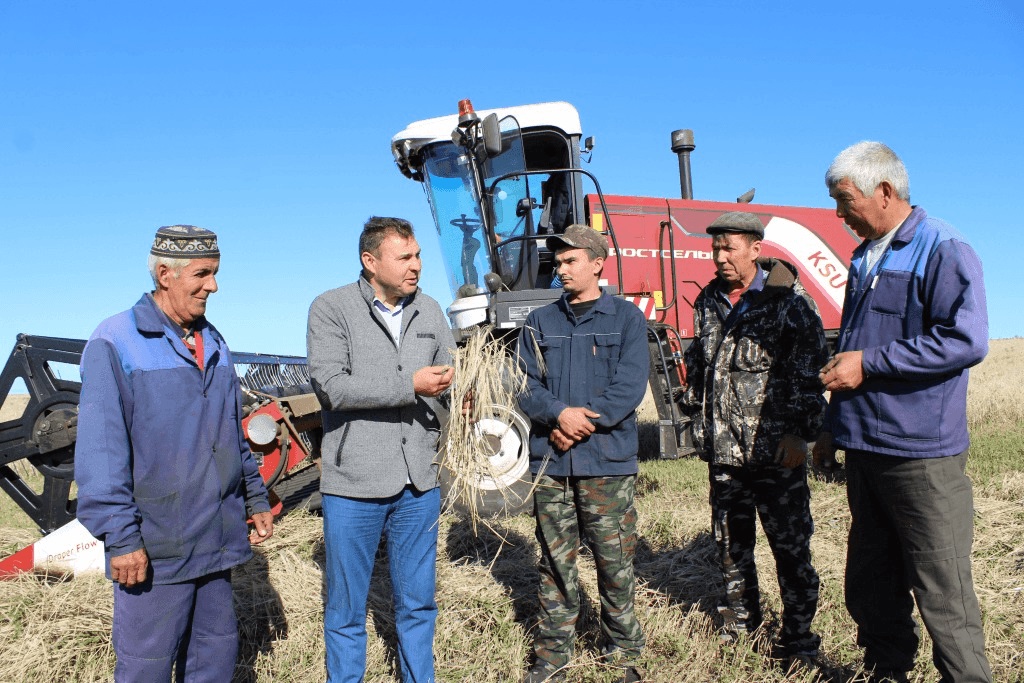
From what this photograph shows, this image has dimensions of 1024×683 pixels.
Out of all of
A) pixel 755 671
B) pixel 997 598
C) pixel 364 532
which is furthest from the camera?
pixel 997 598

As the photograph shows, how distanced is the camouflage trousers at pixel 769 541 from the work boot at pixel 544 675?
0.80 meters

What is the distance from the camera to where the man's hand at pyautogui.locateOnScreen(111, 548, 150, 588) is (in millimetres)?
2111

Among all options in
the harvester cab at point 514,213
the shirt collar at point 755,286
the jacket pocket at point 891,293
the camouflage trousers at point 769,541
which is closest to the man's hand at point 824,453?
the camouflage trousers at point 769,541

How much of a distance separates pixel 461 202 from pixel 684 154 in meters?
3.65

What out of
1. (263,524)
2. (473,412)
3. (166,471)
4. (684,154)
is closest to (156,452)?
(166,471)

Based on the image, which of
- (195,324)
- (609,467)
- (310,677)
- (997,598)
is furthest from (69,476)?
(997,598)

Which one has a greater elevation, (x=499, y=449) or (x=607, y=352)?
(x=607, y=352)

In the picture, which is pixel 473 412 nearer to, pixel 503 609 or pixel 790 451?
pixel 503 609

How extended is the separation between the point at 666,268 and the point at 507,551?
13.5 ft

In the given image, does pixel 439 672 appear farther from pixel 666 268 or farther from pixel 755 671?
pixel 666 268

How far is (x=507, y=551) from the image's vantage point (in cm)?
441

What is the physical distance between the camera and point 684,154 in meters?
8.52

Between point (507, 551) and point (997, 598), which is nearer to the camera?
point (997, 598)

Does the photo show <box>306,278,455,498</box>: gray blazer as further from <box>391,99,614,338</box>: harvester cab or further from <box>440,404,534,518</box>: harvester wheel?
<box>391,99,614,338</box>: harvester cab
